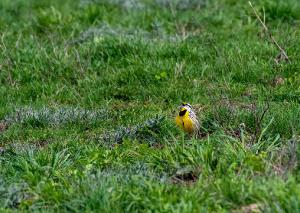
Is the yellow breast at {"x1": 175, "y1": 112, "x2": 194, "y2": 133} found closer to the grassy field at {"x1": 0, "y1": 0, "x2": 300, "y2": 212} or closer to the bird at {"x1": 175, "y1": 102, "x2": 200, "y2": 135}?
the bird at {"x1": 175, "y1": 102, "x2": 200, "y2": 135}

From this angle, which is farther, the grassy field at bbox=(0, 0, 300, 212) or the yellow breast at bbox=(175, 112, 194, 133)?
the yellow breast at bbox=(175, 112, 194, 133)

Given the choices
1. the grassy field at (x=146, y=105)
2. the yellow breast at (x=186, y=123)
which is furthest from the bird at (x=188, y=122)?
the grassy field at (x=146, y=105)

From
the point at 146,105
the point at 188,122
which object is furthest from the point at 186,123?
the point at 146,105

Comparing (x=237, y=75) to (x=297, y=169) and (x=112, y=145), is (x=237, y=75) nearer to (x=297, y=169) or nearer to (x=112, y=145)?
(x=112, y=145)

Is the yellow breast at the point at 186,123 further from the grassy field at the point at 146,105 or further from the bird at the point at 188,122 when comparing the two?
the grassy field at the point at 146,105

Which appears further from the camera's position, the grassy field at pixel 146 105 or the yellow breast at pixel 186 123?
the yellow breast at pixel 186 123

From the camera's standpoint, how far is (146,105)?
8.68m

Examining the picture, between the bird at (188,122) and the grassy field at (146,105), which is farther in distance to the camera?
the bird at (188,122)

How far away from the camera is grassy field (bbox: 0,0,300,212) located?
562 centimetres

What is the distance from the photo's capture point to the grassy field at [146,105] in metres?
5.62

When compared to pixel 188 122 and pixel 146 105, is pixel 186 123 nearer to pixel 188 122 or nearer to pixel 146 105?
pixel 188 122

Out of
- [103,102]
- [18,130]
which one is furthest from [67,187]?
[103,102]

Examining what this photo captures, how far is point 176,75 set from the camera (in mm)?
9172

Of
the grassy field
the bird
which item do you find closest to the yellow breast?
the bird
